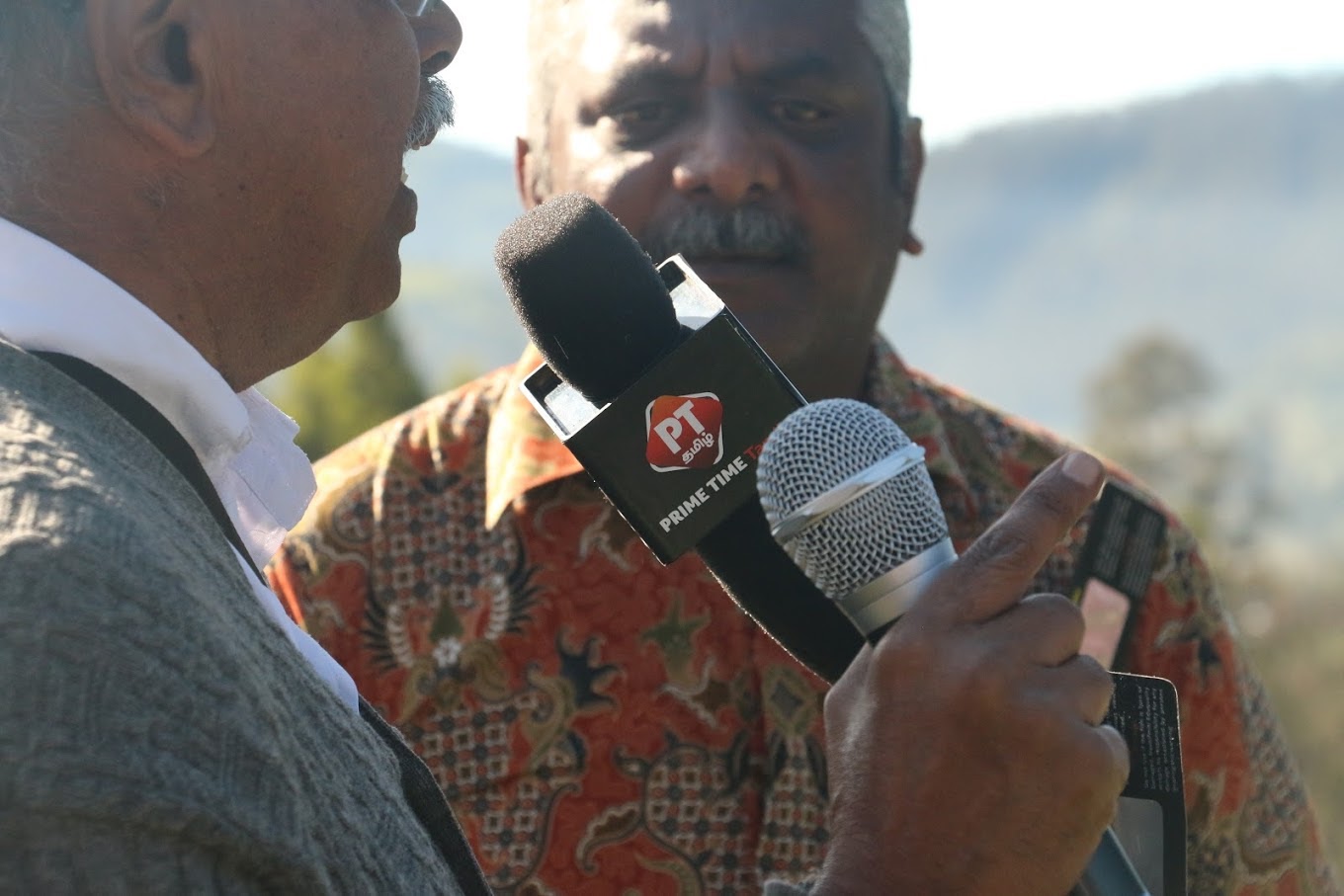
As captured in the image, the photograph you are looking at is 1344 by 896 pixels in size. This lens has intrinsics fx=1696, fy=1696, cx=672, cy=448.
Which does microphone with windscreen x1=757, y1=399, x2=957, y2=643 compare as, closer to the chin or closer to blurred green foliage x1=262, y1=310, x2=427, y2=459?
the chin

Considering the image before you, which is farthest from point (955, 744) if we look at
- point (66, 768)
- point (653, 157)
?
point (653, 157)

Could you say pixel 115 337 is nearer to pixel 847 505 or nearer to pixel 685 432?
pixel 685 432

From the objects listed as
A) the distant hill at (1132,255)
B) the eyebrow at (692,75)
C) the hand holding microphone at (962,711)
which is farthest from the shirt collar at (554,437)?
the distant hill at (1132,255)

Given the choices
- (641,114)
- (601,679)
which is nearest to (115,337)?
(601,679)

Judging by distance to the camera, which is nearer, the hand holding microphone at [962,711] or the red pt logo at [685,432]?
the hand holding microphone at [962,711]

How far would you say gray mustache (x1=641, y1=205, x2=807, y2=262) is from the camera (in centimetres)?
330

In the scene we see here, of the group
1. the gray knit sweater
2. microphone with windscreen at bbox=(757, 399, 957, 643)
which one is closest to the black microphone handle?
microphone with windscreen at bbox=(757, 399, 957, 643)

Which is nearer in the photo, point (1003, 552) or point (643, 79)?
point (1003, 552)

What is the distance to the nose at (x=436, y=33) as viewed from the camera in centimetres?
196

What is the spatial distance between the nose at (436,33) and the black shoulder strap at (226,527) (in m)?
0.58

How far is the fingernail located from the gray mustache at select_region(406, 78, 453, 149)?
0.89m

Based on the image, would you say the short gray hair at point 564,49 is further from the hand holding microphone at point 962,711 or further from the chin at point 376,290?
the hand holding microphone at point 962,711

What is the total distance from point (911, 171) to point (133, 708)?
9.30ft

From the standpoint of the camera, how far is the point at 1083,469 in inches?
61.2
